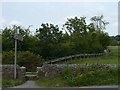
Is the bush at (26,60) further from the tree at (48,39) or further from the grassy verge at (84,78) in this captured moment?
the tree at (48,39)

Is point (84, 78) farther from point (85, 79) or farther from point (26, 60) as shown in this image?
point (26, 60)

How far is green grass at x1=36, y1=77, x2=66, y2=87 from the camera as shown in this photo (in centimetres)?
1649

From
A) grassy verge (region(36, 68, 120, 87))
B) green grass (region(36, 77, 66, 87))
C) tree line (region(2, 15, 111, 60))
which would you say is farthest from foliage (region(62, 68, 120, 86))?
tree line (region(2, 15, 111, 60))

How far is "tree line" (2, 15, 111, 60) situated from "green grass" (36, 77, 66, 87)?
565 inches

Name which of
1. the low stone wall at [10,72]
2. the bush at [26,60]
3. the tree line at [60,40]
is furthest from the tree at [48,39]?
the low stone wall at [10,72]

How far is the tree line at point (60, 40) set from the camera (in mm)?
35812

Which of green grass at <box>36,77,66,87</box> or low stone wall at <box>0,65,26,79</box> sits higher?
low stone wall at <box>0,65,26,79</box>

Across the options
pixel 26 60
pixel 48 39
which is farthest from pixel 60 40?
pixel 26 60

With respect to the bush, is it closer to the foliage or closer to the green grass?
the green grass

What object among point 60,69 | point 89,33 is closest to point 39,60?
point 60,69

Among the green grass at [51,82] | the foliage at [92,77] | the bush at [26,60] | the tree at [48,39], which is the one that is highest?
the tree at [48,39]

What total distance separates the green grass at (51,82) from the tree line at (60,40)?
14357 millimetres

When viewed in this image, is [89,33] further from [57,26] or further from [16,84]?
[16,84]

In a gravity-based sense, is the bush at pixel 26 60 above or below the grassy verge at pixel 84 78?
above
